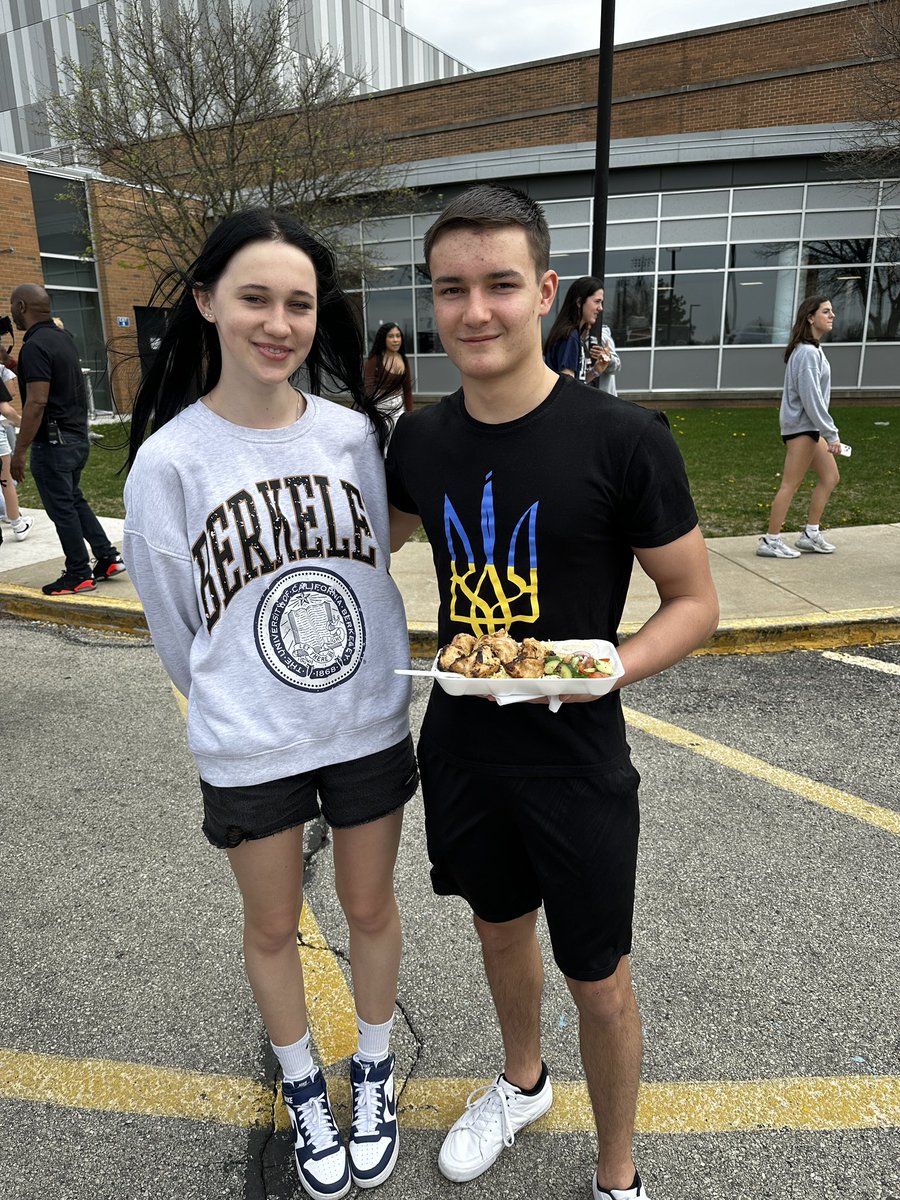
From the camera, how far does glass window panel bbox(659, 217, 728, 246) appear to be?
19.1m

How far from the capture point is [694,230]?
1925cm

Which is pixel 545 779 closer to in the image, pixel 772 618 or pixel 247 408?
pixel 247 408

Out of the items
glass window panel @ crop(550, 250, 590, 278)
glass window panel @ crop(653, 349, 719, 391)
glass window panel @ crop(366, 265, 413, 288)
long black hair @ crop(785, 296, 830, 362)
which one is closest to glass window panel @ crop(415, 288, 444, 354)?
glass window panel @ crop(366, 265, 413, 288)

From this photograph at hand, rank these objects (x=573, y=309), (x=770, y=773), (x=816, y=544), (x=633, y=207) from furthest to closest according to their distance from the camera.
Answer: (x=633, y=207)
(x=816, y=544)
(x=573, y=309)
(x=770, y=773)

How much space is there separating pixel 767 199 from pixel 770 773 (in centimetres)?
1887

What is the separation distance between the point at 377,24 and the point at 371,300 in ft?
88.9

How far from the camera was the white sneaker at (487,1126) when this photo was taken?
1.92 m

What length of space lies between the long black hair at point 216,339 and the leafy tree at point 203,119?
38.7 feet

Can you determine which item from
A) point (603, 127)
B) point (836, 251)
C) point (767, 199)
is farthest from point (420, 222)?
point (603, 127)

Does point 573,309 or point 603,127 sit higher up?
point 603,127

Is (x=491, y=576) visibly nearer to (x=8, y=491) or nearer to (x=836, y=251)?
(x=8, y=491)

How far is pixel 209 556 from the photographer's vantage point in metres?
1.67

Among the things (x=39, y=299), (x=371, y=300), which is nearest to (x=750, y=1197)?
(x=39, y=299)

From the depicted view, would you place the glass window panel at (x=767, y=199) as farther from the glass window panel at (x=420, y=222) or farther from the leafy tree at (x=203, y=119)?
the leafy tree at (x=203, y=119)
